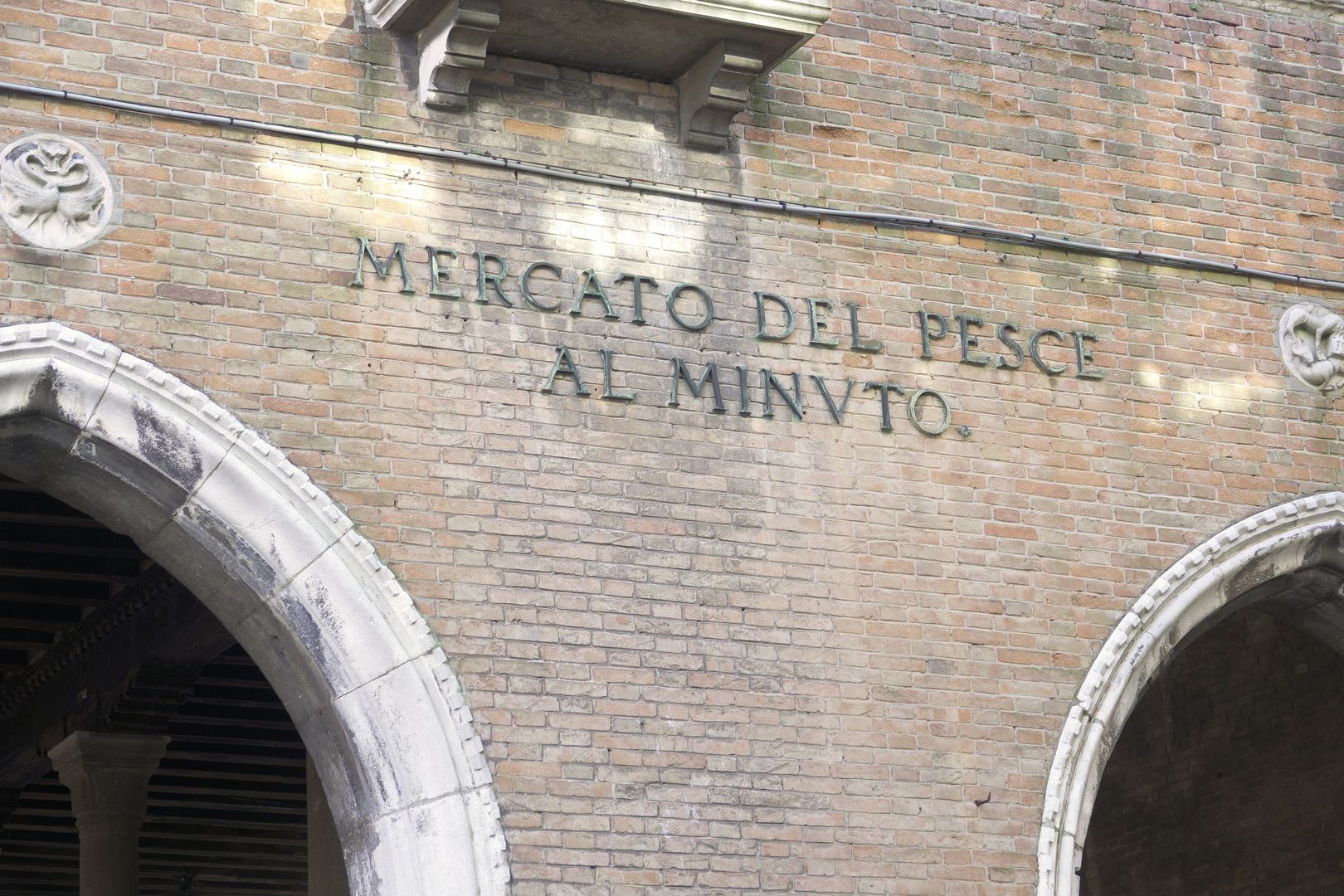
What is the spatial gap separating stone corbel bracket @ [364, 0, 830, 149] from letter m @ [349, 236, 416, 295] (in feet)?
2.19

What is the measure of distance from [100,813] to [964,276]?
5.83 meters

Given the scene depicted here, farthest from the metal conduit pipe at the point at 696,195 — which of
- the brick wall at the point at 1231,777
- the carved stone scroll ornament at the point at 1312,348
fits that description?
the brick wall at the point at 1231,777

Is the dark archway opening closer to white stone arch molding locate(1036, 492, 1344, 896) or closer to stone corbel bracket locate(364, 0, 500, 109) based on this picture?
white stone arch molding locate(1036, 492, 1344, 896)

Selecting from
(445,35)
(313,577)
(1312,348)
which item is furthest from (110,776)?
(1312,348)

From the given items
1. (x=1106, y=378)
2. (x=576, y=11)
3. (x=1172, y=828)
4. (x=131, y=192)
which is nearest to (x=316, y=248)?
(x=131, y=192)

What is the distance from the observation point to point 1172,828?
12.0 meters

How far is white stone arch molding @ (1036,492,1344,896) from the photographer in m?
8.57

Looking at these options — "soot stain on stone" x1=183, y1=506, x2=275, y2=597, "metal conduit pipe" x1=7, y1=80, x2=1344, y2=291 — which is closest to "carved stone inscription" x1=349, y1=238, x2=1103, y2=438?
"metal conduit pipe" x1=7, y1=80, x2=1344, y2=291

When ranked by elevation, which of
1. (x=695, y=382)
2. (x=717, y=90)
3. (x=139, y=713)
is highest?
(x=717, y=90)

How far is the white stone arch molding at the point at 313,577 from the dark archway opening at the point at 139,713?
180cm

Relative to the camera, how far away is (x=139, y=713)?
458 inches

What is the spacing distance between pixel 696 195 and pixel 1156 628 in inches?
105

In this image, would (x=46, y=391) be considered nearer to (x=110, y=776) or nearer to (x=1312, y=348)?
(x=110, y=776)

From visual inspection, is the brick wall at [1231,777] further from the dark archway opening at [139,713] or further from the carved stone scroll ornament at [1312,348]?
the dark archway opening at [139,713]
